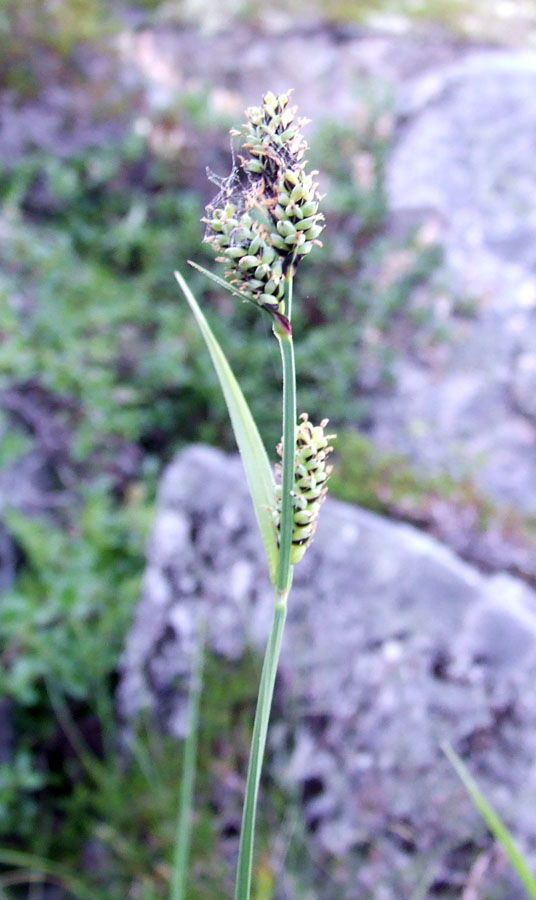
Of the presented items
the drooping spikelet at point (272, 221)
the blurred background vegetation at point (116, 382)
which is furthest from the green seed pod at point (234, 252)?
the blurred background vegetation at point (116, 382)

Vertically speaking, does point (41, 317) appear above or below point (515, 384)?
above

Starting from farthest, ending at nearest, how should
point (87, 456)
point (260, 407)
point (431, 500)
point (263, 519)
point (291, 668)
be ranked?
point (260, 407), point (87, 456), point (431, 500), point (291, 668), point (263, 519)

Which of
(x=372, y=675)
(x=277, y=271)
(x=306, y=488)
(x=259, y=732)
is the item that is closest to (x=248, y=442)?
(x=306, y=488)

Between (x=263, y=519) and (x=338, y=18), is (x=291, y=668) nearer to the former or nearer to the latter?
(x=263, y=519)

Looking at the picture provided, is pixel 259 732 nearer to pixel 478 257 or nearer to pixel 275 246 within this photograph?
pixel 275 246

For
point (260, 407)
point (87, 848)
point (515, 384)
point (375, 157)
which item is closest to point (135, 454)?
point (260, 407)

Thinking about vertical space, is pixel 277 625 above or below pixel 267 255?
below

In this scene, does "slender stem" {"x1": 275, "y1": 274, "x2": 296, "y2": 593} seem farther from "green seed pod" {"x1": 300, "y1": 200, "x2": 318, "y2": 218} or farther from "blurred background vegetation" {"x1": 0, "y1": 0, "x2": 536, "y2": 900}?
"blurred background vegetation" {"x1": 0, "y1": 0, "x2": 536, "y2": 900}
